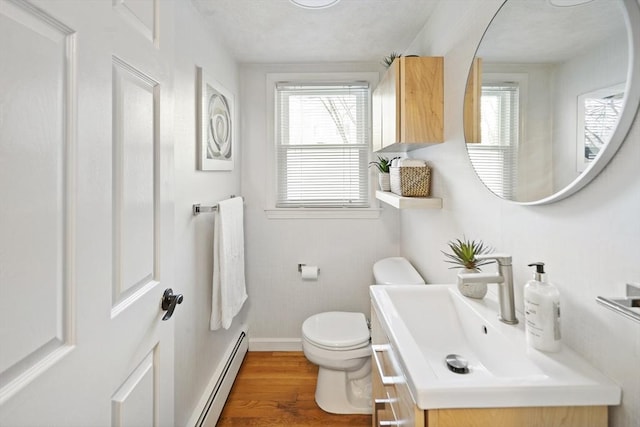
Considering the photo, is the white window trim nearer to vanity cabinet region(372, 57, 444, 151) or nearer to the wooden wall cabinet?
vanity cabinet region(372, 57, 444, 151)

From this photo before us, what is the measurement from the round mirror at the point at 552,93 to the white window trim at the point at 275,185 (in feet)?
4.54

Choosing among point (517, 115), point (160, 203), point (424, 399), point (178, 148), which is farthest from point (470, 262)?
point (178, 148)

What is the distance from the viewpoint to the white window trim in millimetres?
2633

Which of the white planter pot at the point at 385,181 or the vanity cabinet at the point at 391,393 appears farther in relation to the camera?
the white planter pot at the point at 385,181

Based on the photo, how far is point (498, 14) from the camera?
3.83 ft

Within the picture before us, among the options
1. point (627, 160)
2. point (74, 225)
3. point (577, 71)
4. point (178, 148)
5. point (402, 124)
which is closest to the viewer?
point (74, 225)

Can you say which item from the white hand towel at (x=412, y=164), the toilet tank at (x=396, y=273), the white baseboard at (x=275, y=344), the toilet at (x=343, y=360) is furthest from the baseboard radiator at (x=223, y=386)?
the white hand towel at (x=412, y=164)

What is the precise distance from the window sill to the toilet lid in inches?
30.0

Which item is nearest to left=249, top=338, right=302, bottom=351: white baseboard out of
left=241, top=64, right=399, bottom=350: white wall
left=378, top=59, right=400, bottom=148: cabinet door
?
left=241, top=64, right=399, bottom=350: white wall

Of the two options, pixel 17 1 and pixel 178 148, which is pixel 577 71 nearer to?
pixel 17 1

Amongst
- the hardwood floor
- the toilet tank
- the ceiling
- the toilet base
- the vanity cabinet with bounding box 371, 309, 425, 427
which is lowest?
the hardwood floor

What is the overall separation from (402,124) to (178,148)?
1079 mm

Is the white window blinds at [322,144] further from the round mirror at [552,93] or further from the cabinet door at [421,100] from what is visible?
the round mirror at [552,93]

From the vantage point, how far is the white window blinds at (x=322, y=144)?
8.72ft
